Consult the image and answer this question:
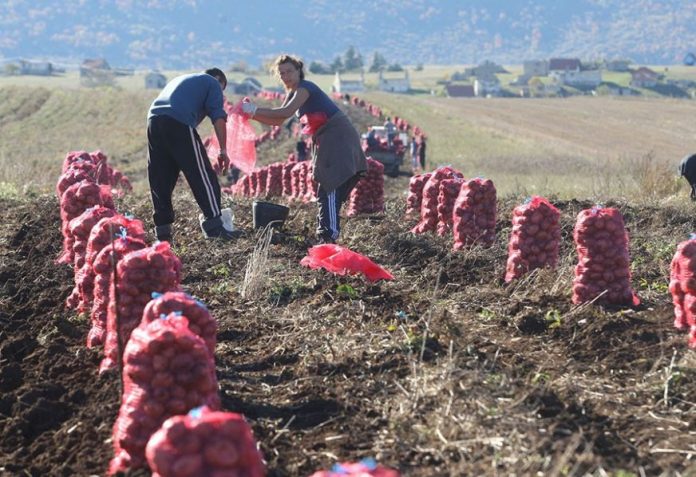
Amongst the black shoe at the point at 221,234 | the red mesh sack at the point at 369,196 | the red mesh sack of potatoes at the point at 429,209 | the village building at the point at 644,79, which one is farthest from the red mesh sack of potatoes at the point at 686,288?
the village building at the point at 644,79

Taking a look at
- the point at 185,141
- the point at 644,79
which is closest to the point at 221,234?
the point at 185,141

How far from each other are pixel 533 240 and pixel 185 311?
3369mm

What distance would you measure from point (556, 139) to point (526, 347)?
4265 centimetres

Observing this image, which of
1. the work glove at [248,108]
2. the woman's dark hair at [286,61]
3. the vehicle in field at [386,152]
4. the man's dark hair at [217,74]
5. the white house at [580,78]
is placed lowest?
the white house at [580,78]

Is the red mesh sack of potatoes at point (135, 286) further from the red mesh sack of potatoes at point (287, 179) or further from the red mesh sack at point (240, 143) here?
the red mesh sack of potatoes at point (287, 179)

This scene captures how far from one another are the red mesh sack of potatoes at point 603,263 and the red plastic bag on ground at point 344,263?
150 cm

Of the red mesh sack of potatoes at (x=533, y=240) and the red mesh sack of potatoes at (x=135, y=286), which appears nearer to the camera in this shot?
the red mesh sack of potatoes at (x=135, y=286)

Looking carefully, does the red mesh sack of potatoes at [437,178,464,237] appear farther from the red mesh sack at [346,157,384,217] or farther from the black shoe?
the red mesh sack at [346,157,384,217]

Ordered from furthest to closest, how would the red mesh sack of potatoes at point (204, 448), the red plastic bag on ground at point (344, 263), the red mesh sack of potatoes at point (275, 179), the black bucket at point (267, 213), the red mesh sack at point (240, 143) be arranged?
the red mesh sack of potatoes at point (275, 179), the red mesh sack at point (240, 143), the black bucket at point (267, 213), the red plastic bag on ground at point (344, 263), the red mesh sack of potatoes at point (204, 448)

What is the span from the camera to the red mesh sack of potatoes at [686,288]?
5.46 meters

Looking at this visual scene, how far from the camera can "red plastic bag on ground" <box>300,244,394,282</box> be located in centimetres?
750

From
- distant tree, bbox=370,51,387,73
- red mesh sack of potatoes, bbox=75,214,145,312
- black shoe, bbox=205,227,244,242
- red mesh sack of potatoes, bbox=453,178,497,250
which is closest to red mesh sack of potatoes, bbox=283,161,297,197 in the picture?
black shoe, bbox=205,227,244,242

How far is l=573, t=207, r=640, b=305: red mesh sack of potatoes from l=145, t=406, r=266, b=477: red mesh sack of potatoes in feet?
11.8

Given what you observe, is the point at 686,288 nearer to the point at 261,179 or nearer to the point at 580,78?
the point at 261,179
